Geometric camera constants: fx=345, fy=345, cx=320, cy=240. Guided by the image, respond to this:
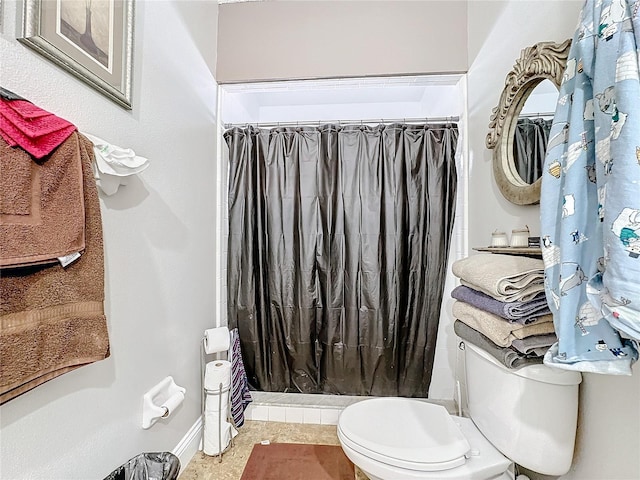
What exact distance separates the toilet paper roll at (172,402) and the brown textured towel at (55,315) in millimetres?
521

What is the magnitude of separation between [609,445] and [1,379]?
145cm

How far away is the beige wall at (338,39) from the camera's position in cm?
197

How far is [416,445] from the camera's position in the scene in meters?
1.19

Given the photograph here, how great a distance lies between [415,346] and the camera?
2072 mm

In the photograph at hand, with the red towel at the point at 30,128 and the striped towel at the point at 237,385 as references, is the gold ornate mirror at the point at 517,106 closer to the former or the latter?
the red towel at the point at 30,128

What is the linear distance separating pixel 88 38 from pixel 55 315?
31.4 inches

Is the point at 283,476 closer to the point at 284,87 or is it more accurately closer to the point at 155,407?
the point at 155,407

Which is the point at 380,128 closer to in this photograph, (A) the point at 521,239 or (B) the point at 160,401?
Result: (A) the point at 521,239

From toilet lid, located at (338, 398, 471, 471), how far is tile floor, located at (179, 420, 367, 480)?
0.46 meters

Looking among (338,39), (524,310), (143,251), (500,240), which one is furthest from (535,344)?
(338,39)

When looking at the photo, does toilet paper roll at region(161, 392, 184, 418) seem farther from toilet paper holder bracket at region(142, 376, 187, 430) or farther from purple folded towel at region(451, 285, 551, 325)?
purple folded towel at region(451, 285, 551, 325)

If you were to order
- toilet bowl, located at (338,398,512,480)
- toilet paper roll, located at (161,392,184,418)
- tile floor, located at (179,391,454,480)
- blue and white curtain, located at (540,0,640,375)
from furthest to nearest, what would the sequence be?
tile floor, located at (179,391,454,480) → toilet paper roll, located at (161,392,184,418) → toilet bowl, located at (338,398,512,480) → blue and white curtain, located at (540,0,640,375)

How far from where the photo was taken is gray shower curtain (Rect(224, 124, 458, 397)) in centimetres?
206

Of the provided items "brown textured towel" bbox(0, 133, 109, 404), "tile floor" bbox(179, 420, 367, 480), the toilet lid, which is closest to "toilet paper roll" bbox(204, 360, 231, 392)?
"tile floor" bbox(179, 420, 367, 480)
